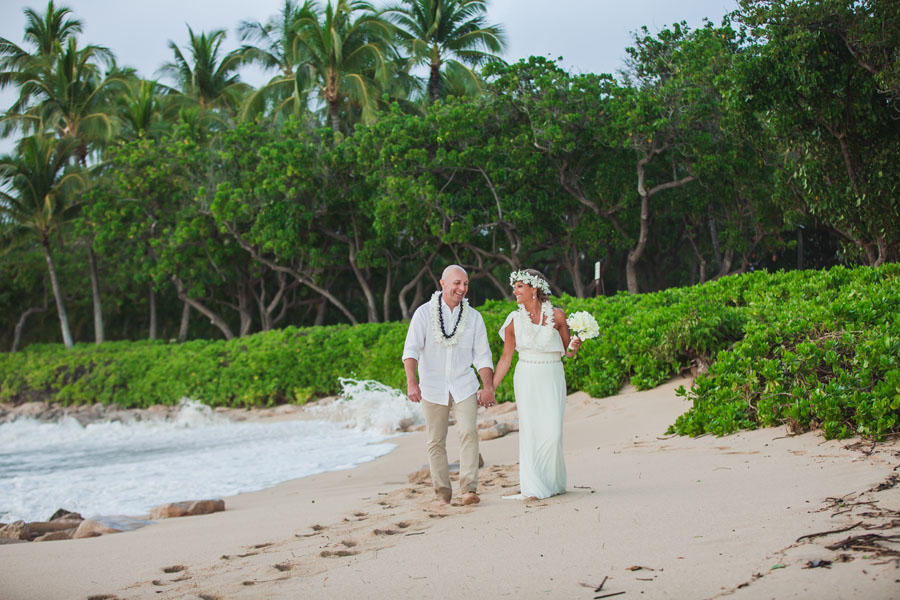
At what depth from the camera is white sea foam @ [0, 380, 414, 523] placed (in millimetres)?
9156

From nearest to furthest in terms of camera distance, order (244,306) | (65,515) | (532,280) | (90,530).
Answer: (532,280)
(90,530)
(65,515)
(244,306)

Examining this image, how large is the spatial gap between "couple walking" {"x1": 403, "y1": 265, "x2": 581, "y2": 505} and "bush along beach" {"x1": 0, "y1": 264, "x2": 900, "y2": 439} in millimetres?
2108

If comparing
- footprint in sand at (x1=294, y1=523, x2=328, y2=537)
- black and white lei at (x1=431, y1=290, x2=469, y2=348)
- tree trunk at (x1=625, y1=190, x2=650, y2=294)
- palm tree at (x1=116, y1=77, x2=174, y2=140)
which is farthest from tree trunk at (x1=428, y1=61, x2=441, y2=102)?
footprint in sand at (x1=294, y1=523, x2=328, y2=537)

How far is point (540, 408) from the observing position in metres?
5.62

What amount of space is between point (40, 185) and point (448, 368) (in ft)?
81.9

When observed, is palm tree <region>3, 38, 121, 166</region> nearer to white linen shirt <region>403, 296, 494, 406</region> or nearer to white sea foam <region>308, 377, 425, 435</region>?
white sea foam <region>308, 377, 425, 435</region>

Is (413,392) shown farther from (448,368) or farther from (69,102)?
(69,102)

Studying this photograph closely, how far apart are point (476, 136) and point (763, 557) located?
17208 millimetres

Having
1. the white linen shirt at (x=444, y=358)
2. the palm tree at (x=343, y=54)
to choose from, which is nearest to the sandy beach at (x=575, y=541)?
the white linen shirt at (x=444, y=358)

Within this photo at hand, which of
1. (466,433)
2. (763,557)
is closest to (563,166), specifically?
(466,433)

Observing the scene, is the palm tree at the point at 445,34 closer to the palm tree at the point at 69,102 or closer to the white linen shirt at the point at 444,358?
the palm tree at the point at 69,102

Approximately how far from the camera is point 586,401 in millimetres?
10578

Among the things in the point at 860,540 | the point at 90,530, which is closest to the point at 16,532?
the point at 90,530

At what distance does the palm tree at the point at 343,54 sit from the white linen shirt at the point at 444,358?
60.9ft
